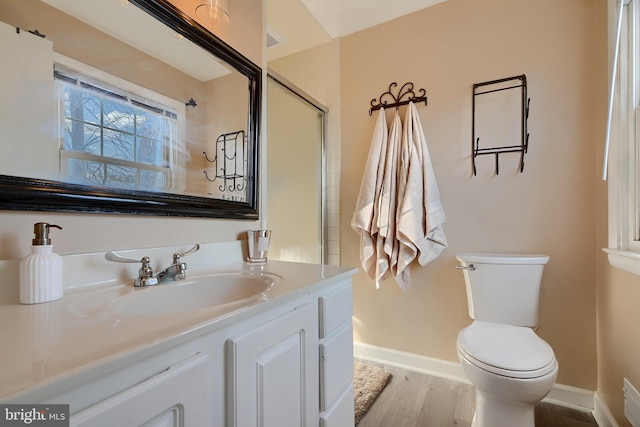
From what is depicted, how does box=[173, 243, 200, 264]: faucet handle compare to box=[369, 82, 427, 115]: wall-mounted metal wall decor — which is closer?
box=[173, 243, 200, 264]: faucet handle

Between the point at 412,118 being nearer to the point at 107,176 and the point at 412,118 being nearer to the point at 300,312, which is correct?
the point at 300,312

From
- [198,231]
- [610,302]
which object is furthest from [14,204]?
[610,302]

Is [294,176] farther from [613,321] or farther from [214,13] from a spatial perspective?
[613,321]

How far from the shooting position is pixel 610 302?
121 cm

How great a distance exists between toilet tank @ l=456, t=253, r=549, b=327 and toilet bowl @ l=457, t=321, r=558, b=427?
150 mm

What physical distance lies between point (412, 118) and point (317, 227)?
96 centimetres

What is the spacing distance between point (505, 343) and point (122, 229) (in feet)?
4.84

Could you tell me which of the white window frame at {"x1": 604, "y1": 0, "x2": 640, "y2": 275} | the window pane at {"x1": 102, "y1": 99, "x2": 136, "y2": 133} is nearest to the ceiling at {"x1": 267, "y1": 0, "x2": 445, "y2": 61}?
the white window frame at {"x1": 604, "y1": 0, "x2": 640, "y2": 275}

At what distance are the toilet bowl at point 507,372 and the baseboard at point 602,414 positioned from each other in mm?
424

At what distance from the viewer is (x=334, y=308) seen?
926 millimetres

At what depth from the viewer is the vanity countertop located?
1.11 ft

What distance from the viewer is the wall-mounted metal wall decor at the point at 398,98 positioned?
70.0 inches

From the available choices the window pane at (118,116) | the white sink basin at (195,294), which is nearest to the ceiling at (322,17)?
the window pane at (118,116)

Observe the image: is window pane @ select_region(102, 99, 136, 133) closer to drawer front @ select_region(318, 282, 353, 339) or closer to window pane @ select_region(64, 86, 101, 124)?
window pane @ select_region(64, 86, 101, 124)
